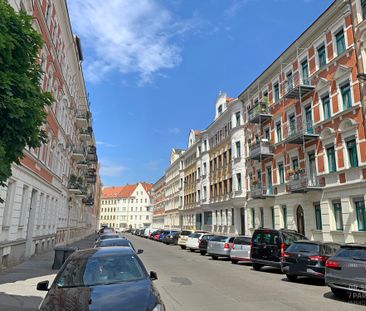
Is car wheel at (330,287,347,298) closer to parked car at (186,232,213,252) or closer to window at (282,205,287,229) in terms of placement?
window at (282,205,287,229)

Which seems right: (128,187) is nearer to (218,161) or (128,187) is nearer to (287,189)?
(218,161)

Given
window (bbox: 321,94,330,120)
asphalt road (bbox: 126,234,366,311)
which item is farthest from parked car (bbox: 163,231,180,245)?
asphalt road (bbox: 126,234,366,311)

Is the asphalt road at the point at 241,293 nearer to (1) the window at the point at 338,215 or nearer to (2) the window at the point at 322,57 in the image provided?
(1) the window at the point at 338,215

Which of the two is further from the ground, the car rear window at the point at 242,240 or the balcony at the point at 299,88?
the balcony at the point at 299,88

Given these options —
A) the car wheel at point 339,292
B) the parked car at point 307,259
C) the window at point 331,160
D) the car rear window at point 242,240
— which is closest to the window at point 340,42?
the window at point 331,160

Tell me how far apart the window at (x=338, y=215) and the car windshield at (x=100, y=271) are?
17.2 m

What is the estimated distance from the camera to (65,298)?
5043 mm

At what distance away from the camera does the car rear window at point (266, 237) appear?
15.6 m

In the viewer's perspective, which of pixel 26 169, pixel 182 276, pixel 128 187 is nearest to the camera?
pixel 182 276

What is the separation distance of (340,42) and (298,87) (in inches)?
148

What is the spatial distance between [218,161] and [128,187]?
98056 millimetres

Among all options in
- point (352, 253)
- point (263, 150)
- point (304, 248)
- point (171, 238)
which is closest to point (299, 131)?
point (263, 150)

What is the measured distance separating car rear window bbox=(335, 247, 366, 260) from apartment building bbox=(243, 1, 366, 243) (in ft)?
31.2

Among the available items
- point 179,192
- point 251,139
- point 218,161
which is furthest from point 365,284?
point 179,192
